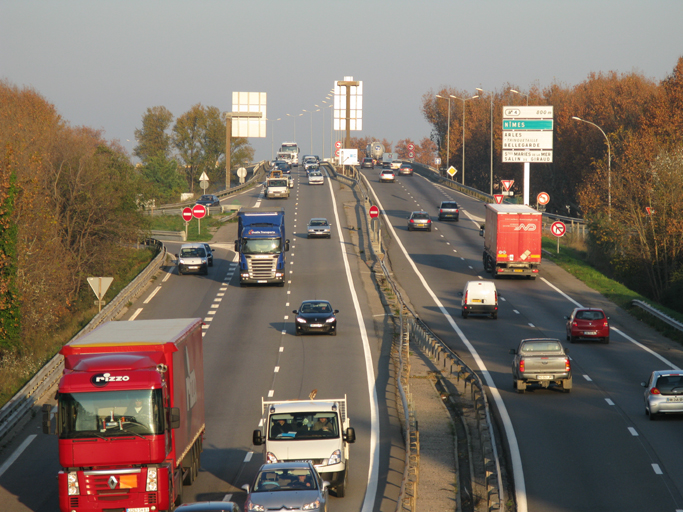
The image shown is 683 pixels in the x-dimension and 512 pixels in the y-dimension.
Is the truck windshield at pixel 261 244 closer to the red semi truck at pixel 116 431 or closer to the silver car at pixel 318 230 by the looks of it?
the silver car at pixel 318 230

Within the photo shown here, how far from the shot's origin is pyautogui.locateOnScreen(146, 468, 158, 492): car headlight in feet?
44.9

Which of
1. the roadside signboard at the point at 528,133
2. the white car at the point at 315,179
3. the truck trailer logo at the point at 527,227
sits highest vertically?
the roadside signboard at the point at 528,133

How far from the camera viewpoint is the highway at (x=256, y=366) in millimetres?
17688

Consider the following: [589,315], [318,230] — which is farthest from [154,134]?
[589,315]

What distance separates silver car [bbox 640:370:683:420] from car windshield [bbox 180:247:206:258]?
103ft

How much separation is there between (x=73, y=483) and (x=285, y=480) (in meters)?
3.49

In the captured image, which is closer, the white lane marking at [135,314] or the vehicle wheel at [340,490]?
the vehicle wheel at [340,490]

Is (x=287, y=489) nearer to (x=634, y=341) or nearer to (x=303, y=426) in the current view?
(x=303, y=426)

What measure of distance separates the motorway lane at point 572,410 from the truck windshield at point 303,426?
165 inches

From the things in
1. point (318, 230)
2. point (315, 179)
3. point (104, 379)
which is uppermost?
point (315, 179)

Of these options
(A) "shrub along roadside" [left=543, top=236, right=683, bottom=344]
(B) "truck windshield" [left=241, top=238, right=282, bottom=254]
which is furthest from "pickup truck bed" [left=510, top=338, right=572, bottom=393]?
(B) "truck windshield" [left=241, top=238, right=282, bottom=254]

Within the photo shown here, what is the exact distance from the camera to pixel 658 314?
126ft

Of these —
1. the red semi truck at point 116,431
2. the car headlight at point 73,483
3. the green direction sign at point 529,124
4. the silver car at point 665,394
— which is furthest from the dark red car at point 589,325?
the green direction sign at point 529,124

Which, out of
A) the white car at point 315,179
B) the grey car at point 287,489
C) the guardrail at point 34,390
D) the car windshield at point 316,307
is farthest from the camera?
the white car at point 315,179
